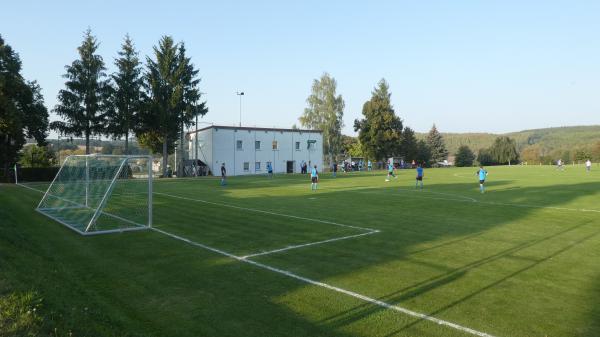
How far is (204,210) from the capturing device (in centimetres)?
1878

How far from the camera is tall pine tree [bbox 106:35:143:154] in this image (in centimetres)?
4981

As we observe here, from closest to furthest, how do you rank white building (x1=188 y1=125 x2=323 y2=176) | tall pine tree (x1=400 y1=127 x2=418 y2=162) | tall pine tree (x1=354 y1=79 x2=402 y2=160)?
white building (x1=188 y1=125 x2=323 y2=176), tall pine tree (x1=354 y1=79 x2=402 y2=160), tall pine tree (x1=400 y1=127 x2=418 y2=162)

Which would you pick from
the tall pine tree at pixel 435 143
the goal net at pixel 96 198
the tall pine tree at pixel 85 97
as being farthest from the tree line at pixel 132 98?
the tall pine tree at pixel 435 143

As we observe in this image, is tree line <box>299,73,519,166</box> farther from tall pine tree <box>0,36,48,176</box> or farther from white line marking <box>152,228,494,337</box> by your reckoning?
white line marking <box>152,228,494,337</box>

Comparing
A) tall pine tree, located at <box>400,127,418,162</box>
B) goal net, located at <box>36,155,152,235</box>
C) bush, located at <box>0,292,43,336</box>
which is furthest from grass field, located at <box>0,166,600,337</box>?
tall pine tree, located at <box>400,127,418,162</box>

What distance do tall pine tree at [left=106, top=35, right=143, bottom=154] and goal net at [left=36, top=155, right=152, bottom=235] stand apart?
30.0 meters

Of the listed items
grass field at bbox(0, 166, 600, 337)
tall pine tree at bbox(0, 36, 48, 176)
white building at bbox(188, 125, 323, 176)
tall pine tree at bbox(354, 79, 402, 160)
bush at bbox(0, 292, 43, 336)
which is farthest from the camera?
tall pine tree at bbox(354, 79, 402, 160)

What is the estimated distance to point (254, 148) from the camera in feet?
210

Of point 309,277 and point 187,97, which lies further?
point 187,97

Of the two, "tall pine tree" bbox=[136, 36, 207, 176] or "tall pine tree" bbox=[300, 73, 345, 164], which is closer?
"tall pine tree" bbox=[136, 36, 207, 176]

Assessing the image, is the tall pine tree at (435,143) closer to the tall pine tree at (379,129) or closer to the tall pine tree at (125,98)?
the tall pine tree at (379,129)

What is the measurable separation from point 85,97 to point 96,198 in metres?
36.4

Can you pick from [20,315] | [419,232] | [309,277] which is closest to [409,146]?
[419,232]

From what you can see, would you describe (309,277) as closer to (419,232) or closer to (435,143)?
(419,232)
